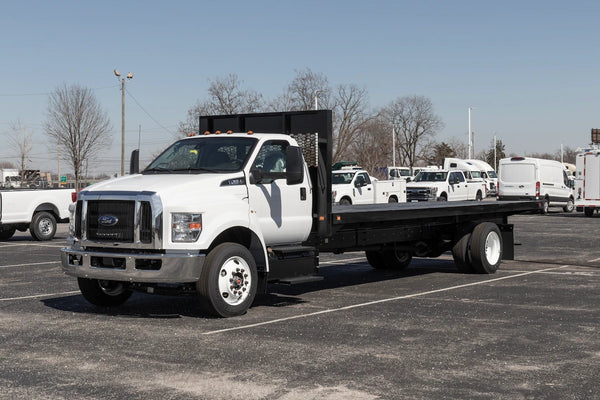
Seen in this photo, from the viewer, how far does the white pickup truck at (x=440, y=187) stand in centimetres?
4162

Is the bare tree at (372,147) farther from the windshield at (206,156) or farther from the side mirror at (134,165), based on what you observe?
the windshield at (206,156)

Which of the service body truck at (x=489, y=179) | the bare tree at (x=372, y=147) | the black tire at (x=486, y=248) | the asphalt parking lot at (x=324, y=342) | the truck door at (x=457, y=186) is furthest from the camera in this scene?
the bare tree at (x=372, y=147)

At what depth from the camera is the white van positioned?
3794cm

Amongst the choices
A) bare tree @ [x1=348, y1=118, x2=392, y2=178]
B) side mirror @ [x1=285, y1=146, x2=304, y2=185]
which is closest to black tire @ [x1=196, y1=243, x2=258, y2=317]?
side mirror @ [x1=285, y1=146, x2=304, y2=185]

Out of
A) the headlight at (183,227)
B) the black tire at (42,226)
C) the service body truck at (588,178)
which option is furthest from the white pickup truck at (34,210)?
the service body truck at (588,178)

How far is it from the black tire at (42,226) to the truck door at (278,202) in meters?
14.0

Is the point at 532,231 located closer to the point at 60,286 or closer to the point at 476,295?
the point at 476,295

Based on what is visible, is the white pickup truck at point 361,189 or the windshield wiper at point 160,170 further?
the white pickup truck at point 361,189

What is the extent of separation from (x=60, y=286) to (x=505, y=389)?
8453mm

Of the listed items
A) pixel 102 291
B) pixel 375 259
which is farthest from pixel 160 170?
pixel 375 259

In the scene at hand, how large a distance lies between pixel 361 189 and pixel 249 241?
89.5 feet

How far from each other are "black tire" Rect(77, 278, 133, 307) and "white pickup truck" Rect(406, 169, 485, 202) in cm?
3146

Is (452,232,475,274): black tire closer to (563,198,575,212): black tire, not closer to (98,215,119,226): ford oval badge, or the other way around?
(98,215,119,226): ford oval badge

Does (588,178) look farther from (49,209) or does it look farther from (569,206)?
(49,209)
